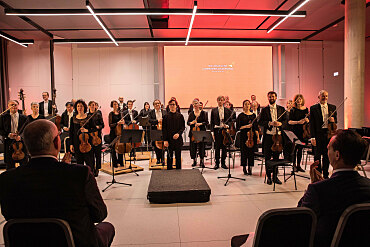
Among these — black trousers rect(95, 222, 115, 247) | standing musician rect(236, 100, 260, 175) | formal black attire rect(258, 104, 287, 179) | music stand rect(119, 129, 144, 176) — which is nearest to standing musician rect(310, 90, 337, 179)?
formal black attire rect(258, 104, 287, 179)

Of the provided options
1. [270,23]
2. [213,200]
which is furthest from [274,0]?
[213,200]

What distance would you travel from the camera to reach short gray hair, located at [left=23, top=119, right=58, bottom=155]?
61.9 inches

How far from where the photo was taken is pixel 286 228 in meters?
1.48

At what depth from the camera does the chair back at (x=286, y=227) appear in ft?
4.71

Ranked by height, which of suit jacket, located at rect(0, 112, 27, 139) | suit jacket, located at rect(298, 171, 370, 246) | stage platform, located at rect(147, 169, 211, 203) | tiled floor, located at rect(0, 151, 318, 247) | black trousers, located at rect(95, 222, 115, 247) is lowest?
tiled floor, located at rect(0, 151, 318, 247)

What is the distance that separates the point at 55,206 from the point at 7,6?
23.1ft

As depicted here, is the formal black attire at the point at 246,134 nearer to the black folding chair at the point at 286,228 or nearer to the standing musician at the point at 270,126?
the standing musician at the point at 270,126

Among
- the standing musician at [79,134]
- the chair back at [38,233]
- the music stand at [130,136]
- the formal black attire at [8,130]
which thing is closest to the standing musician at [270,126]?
the music stand at [130,136]

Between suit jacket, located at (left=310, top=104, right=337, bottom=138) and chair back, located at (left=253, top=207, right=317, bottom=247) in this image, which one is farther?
suit jacket, located at (left=310, top=104, right=337, bottom=138)

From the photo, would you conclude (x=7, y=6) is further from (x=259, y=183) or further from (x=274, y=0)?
(x=259, y=183)

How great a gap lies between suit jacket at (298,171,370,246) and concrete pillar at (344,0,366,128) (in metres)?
6.08

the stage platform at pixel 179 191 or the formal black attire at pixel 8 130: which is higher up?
the formal black attire at pixel 8 130

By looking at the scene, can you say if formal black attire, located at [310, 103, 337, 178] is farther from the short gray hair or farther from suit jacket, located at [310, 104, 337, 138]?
the short gray hair

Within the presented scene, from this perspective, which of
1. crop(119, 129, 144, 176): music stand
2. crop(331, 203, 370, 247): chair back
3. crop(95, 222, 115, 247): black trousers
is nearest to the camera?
crop(331, 203, 370, 247): chair back
